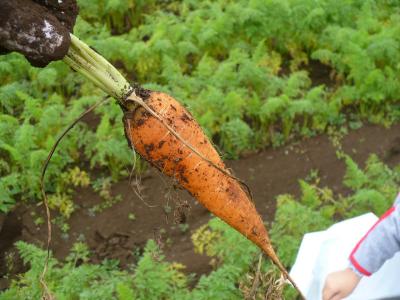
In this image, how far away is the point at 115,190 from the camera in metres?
4.63

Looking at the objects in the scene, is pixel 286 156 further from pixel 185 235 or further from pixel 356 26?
pixel 356 26

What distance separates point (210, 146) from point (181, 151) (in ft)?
0.72

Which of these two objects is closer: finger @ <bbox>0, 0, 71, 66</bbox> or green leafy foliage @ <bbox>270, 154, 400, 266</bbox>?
finger @ <bbox>0, 0, 71, 66</bbox>

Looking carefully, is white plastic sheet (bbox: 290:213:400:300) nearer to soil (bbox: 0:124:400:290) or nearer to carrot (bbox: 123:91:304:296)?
carrot (bbox: 123:91:304:296)

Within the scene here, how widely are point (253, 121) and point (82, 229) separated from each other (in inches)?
71.2

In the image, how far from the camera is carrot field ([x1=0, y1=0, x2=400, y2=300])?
3.54 metres

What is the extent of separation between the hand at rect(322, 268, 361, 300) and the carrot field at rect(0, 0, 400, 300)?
0.50m

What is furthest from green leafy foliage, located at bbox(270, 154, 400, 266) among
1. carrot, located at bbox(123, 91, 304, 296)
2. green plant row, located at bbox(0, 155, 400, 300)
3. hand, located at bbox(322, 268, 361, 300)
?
hand, located at bbox(322, 268, 361, 300)

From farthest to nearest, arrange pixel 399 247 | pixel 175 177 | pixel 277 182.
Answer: pixel 277 182 < pixel 175 177 < pixel 399 247

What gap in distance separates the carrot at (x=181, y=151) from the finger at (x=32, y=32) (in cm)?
32

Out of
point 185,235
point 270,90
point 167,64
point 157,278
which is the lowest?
point 185,235

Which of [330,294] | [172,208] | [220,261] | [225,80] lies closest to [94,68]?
[330,294]

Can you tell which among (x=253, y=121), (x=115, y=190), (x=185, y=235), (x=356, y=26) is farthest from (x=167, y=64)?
(x=356, y=26)

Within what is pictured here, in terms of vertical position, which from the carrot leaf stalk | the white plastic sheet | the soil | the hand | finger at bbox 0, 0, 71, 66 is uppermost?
finger at bbox 0, 0, 71, 66
